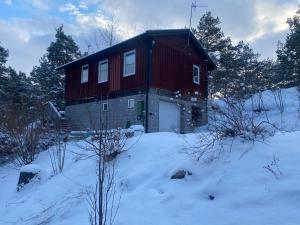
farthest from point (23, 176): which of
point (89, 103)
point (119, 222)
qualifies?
point (89, 103)

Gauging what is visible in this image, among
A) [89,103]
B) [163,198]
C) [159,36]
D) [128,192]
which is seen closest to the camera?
[163,198]

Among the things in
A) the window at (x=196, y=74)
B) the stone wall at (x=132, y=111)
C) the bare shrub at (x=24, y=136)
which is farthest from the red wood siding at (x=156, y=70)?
the bare shrub at (x=24, y=136)

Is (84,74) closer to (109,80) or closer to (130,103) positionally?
(109,80)

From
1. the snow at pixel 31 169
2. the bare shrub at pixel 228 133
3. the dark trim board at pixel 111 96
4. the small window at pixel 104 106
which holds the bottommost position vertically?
the snow at pixel 31 169

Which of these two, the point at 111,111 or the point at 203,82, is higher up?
the point at 203,82

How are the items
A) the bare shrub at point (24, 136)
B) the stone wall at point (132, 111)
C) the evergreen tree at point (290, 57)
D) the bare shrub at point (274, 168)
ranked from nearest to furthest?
1. the bare shrub at point (274, 168)
2. the bare shrub at point (24, 136)
3. the stone wall at point (132, 111)
4. the evergreen tree at point (290, 57)

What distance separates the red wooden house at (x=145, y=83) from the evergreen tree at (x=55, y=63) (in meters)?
11.9

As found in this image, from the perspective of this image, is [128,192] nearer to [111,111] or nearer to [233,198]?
[233,198]

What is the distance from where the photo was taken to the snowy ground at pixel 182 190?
4770mm

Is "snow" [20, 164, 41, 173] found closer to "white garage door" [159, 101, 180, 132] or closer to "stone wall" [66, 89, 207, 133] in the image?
"stone wall" [66, 89, 207, 133]

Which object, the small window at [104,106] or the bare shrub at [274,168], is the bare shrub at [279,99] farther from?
the bare shrub at [274,168]

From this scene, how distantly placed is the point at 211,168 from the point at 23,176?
535 centimetres

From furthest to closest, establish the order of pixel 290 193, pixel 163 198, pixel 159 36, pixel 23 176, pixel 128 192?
1. pixel 159 36
2. pixel 23 176
3. pixel 128 192
4. pixel 163 198
5. pixel 290 193

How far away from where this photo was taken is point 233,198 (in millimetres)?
Result: 5062
